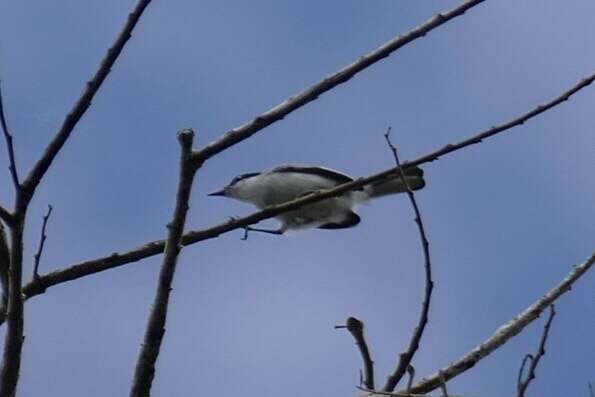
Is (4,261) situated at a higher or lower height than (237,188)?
lower

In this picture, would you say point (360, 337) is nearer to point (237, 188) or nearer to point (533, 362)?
point (533, 362)

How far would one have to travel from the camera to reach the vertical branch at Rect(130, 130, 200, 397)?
2.67m

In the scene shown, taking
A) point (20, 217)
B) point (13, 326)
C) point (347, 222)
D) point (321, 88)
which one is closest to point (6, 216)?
point (20, 217)

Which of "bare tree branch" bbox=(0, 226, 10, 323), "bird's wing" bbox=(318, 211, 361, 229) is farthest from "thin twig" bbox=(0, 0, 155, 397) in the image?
"bird's wing" bbox=(318, 211, 361, 229)

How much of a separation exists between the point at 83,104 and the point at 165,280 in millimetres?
588

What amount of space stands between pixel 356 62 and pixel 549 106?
2.16 ft

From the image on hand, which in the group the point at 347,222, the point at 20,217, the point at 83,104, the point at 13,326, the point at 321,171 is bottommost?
the point at 13,326

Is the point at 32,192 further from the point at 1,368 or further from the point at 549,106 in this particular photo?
the point at 549,106

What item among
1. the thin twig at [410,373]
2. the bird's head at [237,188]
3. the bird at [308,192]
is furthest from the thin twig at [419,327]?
the bird's head at [237,188]

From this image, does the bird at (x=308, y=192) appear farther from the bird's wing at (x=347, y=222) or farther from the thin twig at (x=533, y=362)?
the thin twig at (x=533, y=362)

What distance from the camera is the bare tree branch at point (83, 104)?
9.37 ft

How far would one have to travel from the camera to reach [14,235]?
2.92 meters

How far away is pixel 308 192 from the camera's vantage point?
916cm

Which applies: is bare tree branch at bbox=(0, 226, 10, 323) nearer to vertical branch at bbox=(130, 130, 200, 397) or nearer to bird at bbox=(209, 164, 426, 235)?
vertical branch at bbox=(130, 130, 200, 397)
